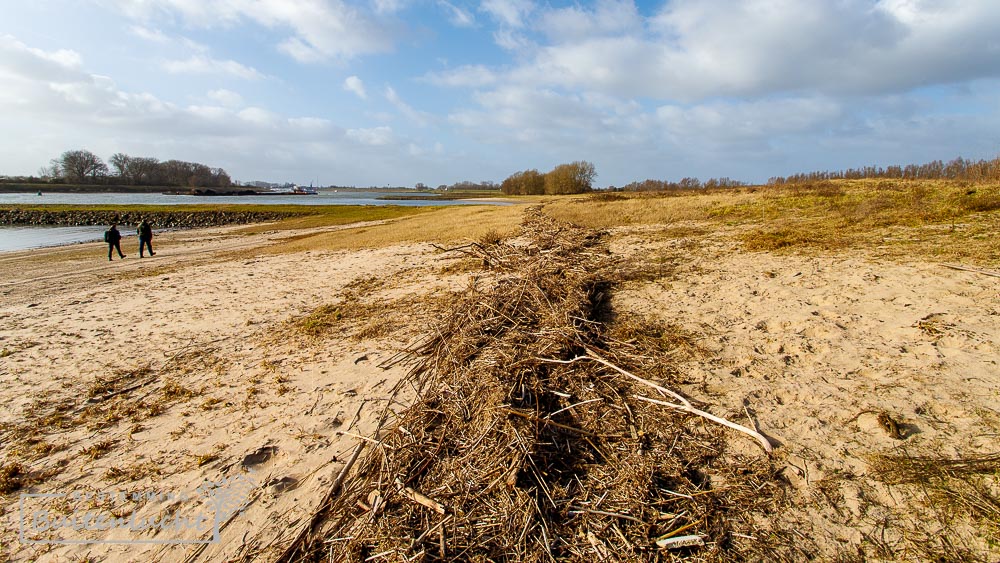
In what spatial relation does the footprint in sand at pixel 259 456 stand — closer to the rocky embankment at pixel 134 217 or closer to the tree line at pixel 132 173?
the rocky embankment at pixel 134 217

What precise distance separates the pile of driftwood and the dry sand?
14.4 inches

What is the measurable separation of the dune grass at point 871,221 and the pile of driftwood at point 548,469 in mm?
6262

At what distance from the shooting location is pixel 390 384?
5.11m

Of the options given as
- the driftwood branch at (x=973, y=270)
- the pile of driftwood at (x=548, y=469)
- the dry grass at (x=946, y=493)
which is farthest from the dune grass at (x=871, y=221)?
the pile of driftwood at (x=548, y=469)

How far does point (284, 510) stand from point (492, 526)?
1.77 meters

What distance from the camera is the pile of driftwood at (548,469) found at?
8.77ft

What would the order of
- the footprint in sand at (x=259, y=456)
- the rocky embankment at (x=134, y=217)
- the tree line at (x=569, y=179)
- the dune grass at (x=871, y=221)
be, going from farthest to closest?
the tree line at (x=569, y=179) < the rocky embankment at (x=134, y=217) < the dune grass at (x=871, y=221) < the footprint in sand at (x=259, y=456)

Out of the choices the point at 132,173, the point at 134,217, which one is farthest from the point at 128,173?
the point at 134,217

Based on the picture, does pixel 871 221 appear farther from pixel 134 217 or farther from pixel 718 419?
pixel 134 217

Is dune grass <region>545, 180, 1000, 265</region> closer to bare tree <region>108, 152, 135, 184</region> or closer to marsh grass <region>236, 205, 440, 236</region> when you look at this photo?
marsh grass <region>236, 205, 440, 236</region>

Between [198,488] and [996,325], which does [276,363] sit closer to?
[198,488]

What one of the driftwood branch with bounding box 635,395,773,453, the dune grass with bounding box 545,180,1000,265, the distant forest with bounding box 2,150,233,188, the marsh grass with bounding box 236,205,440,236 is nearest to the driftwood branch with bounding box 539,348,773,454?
the driftwood branch with bounding box 635,395,773,453

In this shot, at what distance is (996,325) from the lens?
4.59 metres

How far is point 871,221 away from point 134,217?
223ft
